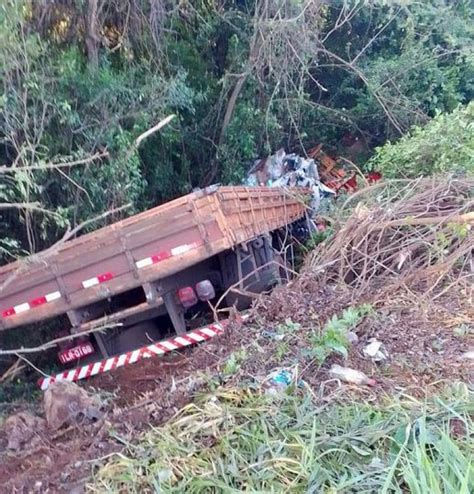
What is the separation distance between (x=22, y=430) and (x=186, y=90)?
5116 millimetres

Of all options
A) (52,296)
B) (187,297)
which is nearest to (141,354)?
(187,297)

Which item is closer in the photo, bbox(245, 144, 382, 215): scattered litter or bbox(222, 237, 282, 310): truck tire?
bbox(222, 237, 282, 310): truck tire

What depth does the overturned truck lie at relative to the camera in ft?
17.7

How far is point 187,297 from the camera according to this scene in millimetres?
5914

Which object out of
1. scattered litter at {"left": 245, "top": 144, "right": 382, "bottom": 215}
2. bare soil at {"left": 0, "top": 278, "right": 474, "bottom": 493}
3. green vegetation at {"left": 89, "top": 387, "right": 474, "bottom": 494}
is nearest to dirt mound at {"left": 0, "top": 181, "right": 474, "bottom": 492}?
bare soil at {"left": 0, "top": 278, "right": 474, "bottom": 493}

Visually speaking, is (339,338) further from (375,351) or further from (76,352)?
(76,352)

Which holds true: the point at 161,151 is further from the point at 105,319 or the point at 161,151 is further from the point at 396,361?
the point at 396,361

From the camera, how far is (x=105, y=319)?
563cm

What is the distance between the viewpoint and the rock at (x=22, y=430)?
13.0 ft

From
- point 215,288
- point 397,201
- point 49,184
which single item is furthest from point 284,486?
point 49,184

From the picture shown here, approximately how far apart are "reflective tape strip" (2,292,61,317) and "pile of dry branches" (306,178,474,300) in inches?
93.0

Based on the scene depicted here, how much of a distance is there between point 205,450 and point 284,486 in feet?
1.67

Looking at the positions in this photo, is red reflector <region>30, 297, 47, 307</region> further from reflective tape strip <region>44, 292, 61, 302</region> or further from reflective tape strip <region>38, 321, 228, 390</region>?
reflective tape strip <region>38, 321, 228, 390</region>

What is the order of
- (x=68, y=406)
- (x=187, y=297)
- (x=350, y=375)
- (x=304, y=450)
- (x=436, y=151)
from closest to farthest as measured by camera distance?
(x=304, y=450), (x=350, y=375), (x=68, y=406), (x=187, y=297), (x=436, y=151)
